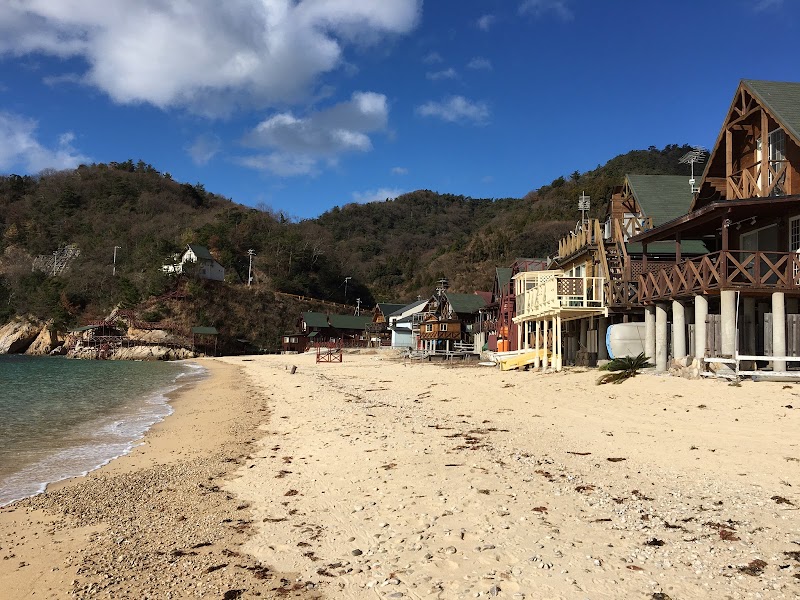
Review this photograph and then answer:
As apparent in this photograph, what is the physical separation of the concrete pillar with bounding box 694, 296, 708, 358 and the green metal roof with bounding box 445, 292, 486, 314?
3742cm

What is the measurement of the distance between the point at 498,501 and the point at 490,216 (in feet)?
459

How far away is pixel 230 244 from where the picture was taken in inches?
4257

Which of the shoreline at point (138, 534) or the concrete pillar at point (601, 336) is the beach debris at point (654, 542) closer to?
the shoreline at point (138, 534)

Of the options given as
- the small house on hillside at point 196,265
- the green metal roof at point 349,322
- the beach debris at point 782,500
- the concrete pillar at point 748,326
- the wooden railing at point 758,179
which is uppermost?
the small house on hillside at point 196,265

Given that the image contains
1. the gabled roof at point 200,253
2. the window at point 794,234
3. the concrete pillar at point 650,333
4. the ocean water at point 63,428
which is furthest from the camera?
the gabled roof at point 200,253

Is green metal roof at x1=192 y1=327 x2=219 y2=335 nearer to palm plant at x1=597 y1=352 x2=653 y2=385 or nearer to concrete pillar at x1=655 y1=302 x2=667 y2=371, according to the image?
palm plant at x1=597 y1=352 x2=653 y2=385

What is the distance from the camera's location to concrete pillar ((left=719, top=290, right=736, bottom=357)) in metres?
15.2

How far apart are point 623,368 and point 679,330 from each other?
2182 millimetres

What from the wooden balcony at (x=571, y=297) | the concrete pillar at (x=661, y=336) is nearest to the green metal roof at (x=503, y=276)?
the wooden balcony at (x=571, y=297)

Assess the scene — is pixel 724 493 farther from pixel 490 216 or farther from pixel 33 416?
pixel 490 216

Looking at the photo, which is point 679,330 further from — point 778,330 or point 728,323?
point 778,330

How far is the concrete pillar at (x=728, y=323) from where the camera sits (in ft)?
49.8

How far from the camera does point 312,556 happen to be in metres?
5.61

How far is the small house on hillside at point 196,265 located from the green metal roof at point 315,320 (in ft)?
60.3
